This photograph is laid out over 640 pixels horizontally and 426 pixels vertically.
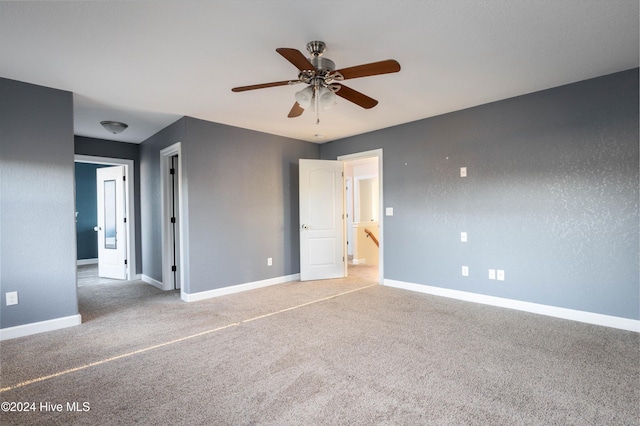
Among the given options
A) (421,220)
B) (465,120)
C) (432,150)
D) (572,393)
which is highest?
(465,120)

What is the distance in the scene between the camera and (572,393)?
1.99 metres

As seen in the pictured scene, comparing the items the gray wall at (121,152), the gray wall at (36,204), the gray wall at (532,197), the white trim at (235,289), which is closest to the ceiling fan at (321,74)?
the gray wall at (532,197)

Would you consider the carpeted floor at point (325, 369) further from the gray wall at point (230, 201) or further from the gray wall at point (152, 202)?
the gray wall at point (152, 202)

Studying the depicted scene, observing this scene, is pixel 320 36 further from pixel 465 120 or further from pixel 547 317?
pixel 547 317

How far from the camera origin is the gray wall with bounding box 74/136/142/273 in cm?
520

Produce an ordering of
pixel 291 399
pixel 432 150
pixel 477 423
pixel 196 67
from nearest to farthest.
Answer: pixel 477 423 < pixel 291 399 < pixel 196 67 < pixel 432 150

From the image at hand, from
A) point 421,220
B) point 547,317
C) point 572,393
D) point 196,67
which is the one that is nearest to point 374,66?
point 196,67

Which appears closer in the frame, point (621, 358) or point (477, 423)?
point (477, 423)

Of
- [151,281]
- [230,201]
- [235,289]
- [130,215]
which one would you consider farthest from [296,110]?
[130,215]

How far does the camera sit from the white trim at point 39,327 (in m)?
→ 2.94

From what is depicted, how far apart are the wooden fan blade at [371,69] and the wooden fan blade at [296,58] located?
0.81ft

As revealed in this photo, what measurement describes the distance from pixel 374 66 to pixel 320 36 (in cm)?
51

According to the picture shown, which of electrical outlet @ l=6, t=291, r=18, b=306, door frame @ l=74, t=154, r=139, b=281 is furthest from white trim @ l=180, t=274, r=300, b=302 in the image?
door frame @ l=74, t=154, r=139, b=281

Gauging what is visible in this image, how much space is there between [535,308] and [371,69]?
325 centimetres
